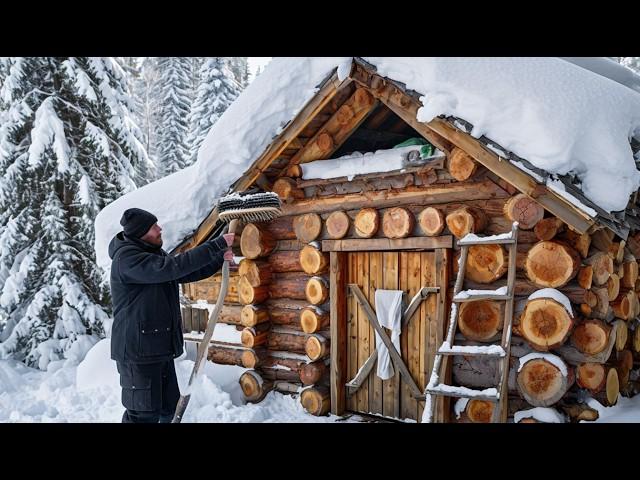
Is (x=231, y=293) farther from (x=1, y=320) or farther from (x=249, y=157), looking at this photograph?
(x=1, y=320)

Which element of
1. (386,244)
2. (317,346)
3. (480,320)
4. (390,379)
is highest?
(386,244)

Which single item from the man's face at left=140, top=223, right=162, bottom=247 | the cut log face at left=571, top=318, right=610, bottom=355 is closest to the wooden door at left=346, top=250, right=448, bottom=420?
the cut log face at left=571, top=318, right=610, bottom=355

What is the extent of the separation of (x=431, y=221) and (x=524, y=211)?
39.7 inches

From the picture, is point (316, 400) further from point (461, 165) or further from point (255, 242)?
point (461, 165)

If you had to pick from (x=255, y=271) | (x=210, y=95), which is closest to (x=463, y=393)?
(x=255, y=271)

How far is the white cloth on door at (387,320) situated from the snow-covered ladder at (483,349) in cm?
109

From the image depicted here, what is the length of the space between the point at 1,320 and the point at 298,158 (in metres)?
8.66

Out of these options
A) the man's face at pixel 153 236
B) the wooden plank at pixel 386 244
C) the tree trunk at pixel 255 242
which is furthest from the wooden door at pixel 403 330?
the man's face at pixel 153 236

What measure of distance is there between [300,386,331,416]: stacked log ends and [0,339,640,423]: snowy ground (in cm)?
9

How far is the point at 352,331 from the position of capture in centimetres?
604

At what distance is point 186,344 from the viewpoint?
290 inches

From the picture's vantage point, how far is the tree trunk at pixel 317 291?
599 cm

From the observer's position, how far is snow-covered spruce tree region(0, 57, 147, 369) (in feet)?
31.7
